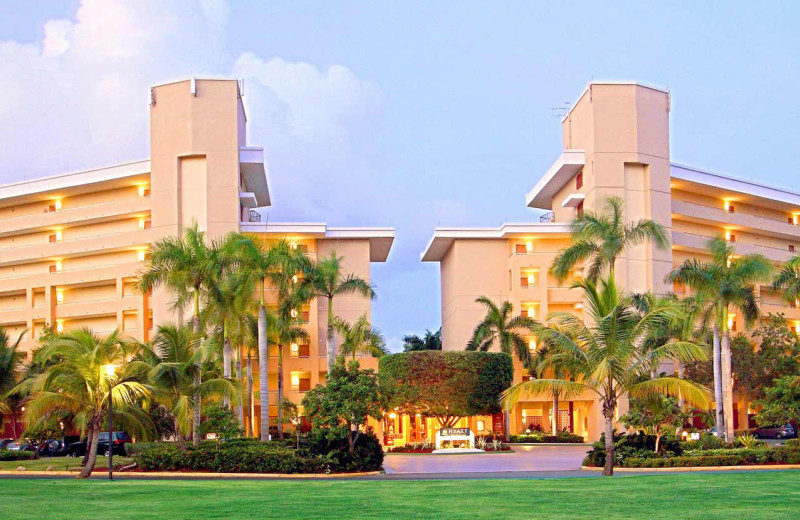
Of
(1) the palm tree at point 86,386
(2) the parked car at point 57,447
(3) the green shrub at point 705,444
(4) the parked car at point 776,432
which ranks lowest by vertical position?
(4) the parked car at point 776,432

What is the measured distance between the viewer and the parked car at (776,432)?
6700cm

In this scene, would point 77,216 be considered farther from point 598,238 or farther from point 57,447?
point 598,238

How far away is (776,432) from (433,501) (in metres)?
56.8

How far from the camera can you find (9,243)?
3253 inches

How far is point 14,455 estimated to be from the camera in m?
46.0

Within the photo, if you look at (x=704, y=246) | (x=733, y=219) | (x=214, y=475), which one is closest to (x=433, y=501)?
(x=214, y=475)

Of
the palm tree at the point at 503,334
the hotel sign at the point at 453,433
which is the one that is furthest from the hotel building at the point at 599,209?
the hotel sign at the point at 453,433

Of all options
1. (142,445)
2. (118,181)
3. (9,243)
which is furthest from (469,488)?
(9,243)

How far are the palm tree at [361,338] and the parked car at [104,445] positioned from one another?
51.9 feet

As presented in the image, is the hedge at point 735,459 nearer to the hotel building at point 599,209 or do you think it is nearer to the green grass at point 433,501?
the green grass at point 433,501

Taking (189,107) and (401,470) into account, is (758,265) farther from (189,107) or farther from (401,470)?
(189,107)

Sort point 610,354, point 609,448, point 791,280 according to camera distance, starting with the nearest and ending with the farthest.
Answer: point 610,354 → point 609,448 → point 791,280

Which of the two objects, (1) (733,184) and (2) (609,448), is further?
(1) (733,184)

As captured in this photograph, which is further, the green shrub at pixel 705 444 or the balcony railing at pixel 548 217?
the balcony railing at pixel 548 217
